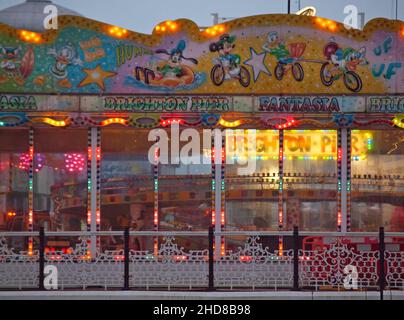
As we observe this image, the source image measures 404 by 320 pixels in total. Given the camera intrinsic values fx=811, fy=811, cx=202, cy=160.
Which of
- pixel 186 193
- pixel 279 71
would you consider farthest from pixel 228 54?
pixel 186 193

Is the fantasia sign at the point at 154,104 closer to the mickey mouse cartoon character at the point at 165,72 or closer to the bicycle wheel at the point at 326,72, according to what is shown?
the mickey mouse cartoon character at the point at 165,72

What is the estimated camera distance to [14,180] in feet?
57.4

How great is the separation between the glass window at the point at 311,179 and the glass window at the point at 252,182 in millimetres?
284

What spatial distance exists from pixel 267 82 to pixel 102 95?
356 centimetres

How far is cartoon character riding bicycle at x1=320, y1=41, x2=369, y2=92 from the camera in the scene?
1747cm

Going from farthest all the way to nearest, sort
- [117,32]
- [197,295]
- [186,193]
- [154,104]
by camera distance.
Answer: [186,193] < [117,32] < [154,104] < [197,295]

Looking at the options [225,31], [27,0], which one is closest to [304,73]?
[225,31]

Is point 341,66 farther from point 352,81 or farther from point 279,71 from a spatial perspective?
point 279,71

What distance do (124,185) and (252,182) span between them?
2778 mm

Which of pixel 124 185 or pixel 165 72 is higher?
pixel 165 72

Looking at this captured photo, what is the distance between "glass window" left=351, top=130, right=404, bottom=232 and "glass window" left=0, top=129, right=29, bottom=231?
279 inches

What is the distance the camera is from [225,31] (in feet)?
57.4

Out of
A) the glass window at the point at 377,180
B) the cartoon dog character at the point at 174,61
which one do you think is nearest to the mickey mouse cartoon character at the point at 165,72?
the cartoon dog character at the point at 174,61

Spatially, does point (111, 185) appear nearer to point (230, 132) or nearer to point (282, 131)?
point (230, 132)
